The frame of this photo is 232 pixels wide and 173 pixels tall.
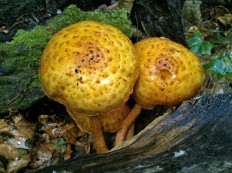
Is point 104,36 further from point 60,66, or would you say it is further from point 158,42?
point 158,42

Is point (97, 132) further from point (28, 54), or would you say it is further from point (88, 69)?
point (28, 54)

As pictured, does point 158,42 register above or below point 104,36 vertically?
below

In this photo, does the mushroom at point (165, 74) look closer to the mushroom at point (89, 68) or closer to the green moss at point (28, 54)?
the mushroom at point (89, 68)

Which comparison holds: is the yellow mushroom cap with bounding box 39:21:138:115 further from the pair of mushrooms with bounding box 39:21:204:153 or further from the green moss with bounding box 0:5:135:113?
the green moss with bounding box 0:5:135:113

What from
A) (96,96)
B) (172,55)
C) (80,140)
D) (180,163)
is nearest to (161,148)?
(180,163)

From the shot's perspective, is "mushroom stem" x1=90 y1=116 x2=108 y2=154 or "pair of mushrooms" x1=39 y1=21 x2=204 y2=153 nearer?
"pair of mushrooms" x1=39 y1=21 x2=204 y2=153

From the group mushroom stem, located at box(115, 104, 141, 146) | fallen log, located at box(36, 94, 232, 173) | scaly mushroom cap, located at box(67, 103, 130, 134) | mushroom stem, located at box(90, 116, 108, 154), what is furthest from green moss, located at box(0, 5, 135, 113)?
fallen log, located at box(36, 94, 232, 173)

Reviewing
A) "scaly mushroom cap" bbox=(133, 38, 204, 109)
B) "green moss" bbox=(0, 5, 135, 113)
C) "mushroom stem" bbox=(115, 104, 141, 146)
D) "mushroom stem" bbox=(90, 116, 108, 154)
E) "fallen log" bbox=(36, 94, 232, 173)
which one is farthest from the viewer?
"mushroom stem" bbox=(115, 104, 141, 146)
